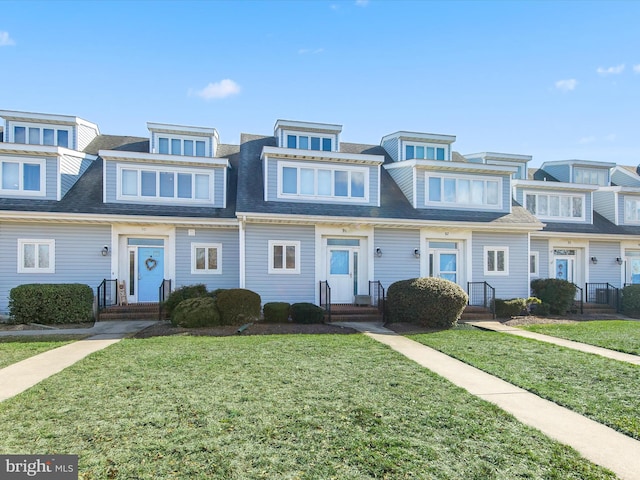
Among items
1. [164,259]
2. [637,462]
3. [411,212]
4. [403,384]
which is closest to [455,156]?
[411,212]

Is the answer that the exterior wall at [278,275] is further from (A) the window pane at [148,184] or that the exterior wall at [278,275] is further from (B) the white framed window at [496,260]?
(B) the white framed window at [496,260]

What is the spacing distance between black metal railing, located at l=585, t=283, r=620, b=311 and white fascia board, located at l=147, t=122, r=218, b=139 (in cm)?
1808

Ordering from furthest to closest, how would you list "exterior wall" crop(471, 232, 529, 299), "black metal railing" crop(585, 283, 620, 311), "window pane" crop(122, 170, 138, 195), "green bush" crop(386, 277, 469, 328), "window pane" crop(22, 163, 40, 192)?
"black metal railing" crop(585, 283, 620, 311) < "exterior wall" crop(471, 232, 529, 299) < "window pane" crop(122, 170, 138, 195) < "window pane" crop(22, 163, 40, 192) < "green bush" crop(386, 277, 469, 328)

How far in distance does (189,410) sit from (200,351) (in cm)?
329

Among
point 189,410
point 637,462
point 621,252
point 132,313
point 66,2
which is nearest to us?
point 637,462

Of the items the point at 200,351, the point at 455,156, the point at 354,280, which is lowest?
the point at 200,351

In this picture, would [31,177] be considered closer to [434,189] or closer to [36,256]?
[36,256]

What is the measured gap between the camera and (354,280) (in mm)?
14242

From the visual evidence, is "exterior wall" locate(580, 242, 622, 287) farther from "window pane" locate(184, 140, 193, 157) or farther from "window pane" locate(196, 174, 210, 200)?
"window pane" locate(184, 140, 193, 157)

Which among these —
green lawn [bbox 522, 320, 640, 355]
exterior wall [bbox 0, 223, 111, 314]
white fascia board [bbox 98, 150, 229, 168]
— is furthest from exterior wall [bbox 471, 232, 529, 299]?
exterior wall [bbox 0, 223, 111, 314]

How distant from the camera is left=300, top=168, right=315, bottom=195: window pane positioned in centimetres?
1429

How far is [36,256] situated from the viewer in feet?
42.0

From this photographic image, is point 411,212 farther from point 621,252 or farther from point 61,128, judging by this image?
point 61,128

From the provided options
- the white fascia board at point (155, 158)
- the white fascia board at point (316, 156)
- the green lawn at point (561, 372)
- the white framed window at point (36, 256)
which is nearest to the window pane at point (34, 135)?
the white fascia board at point (155, 158)
